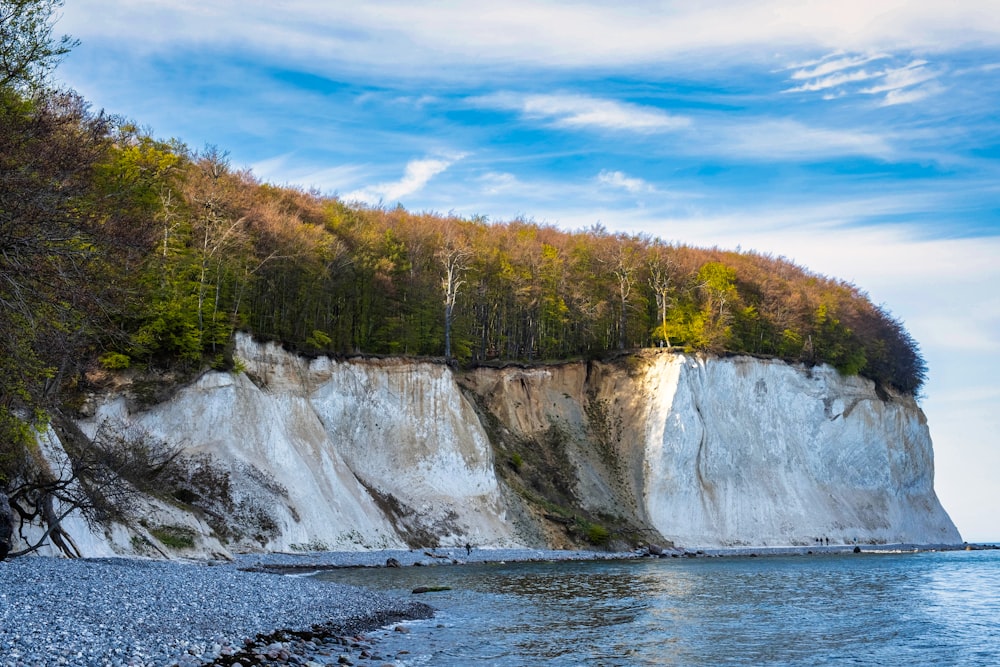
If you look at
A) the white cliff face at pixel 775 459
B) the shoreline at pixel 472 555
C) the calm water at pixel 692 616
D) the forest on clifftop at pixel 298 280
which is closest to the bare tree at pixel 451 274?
the forest on clifftop at pixel 298 280

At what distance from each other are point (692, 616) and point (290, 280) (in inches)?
1274

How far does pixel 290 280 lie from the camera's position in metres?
49.2

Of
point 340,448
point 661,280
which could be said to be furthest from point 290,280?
point 661,280

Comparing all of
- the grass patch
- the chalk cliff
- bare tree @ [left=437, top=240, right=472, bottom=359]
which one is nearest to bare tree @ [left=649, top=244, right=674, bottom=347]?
the chalk cliff

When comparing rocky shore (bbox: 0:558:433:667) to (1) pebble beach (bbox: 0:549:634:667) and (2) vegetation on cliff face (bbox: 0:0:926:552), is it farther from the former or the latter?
(2) vegetation on cliff face (bbox: 0:0:926:552)

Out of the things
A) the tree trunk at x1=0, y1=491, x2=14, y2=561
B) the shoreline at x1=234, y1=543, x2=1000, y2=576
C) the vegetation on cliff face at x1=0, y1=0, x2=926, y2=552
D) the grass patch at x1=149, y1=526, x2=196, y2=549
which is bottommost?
the shoreline at x1=234, y1=543, x2=1000, y2=576

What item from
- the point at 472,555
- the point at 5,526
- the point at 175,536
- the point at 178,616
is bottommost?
the point at 472,555

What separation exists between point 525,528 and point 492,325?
18.4 meters

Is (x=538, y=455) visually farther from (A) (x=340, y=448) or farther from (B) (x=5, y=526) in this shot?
(B) (x=5, y=526)

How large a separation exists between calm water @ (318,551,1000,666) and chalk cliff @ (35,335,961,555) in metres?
6.93

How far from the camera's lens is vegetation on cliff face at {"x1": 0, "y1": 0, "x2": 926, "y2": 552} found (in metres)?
14.3

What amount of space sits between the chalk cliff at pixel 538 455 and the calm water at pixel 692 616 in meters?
6.93

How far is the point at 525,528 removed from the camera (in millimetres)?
48125

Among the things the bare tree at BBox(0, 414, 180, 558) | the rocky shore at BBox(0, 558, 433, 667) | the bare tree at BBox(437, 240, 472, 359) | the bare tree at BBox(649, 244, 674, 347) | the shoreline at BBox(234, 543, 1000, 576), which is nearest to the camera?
the rocky shore at BBox(0, 558, 433, 667)
